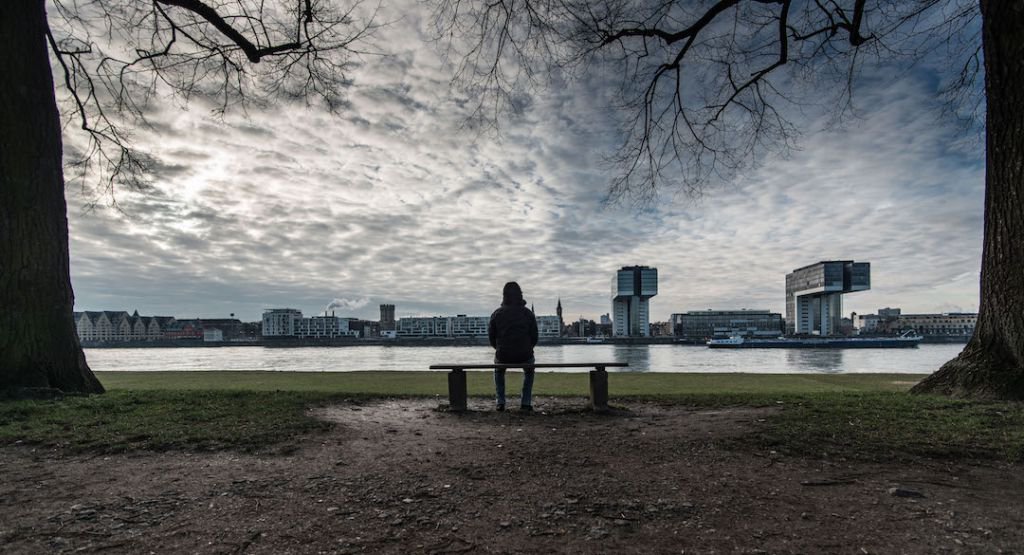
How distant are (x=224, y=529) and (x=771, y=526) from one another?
3.05 metres

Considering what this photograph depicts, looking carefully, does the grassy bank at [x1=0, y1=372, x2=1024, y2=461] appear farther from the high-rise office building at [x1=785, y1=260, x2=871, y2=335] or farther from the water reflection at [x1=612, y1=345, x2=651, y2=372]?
the high-rise office building at [x1=785, y1=260, x2=871, y2=335]

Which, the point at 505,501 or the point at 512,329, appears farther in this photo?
the point at 512,329

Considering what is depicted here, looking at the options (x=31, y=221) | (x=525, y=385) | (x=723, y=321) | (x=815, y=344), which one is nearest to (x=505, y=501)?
(x=525, y=385)

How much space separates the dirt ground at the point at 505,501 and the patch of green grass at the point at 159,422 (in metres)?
0.32

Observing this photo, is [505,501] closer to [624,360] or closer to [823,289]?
[624,360]

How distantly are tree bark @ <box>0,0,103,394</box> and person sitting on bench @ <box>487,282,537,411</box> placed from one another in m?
6.16

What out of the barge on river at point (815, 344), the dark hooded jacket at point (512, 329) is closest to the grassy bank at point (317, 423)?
the dark hooded jacket at point (512, 329)

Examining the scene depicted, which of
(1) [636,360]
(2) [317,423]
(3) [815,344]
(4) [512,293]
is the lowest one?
(3) [815,344]

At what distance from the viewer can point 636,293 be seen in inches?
5404

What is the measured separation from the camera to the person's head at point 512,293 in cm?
728

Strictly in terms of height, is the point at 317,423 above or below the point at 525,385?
below

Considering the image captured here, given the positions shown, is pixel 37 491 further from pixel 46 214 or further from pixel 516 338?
pixel 46 214

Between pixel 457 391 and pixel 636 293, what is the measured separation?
5301 inches

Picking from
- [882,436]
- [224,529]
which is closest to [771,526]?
[882,436]
